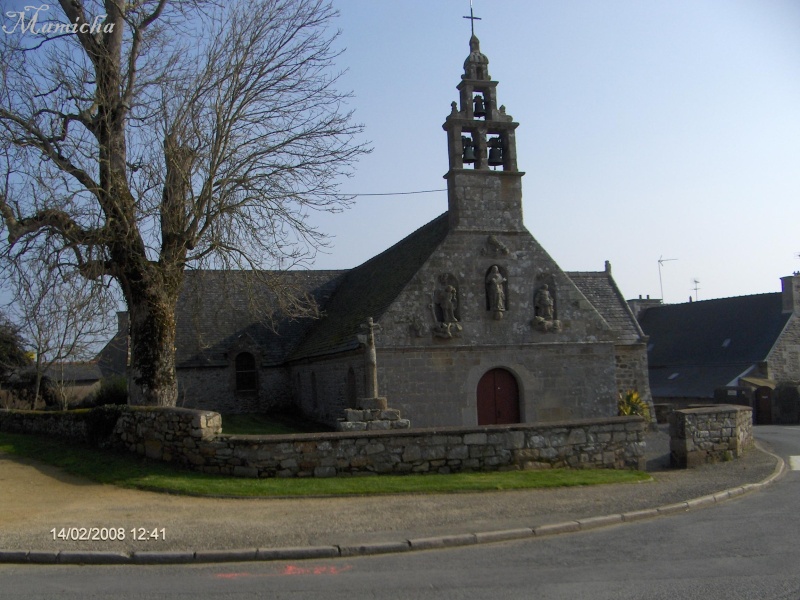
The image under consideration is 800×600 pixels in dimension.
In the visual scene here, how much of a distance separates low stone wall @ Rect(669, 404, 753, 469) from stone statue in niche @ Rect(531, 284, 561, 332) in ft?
20.7

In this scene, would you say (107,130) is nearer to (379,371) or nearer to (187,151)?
(187,151)

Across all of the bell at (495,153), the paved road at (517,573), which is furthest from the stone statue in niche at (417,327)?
the paved road at (517,573)

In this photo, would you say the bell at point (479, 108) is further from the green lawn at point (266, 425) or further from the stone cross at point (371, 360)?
the green lawn at point (266, 425)

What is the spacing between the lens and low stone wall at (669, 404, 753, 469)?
15.4 m

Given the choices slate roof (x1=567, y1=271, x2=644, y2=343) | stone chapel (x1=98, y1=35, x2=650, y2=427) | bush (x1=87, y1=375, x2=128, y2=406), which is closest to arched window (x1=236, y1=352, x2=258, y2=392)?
bush (x1=87, y1=375, x2=128, y2=406)

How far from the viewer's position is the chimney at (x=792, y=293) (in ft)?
127

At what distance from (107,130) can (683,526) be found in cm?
1358

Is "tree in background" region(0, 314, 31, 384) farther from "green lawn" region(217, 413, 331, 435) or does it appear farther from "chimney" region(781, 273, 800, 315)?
"chimney" region(781, 273, 800, 315)

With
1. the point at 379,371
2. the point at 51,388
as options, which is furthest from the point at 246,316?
the point at 379,371

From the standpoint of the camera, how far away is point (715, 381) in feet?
127

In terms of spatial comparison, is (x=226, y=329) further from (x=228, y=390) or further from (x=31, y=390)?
(x=31, y=390)

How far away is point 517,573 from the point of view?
25.5 ft

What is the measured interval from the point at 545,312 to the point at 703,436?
23.0 ft

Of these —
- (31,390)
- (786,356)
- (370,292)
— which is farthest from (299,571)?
(786,356)
